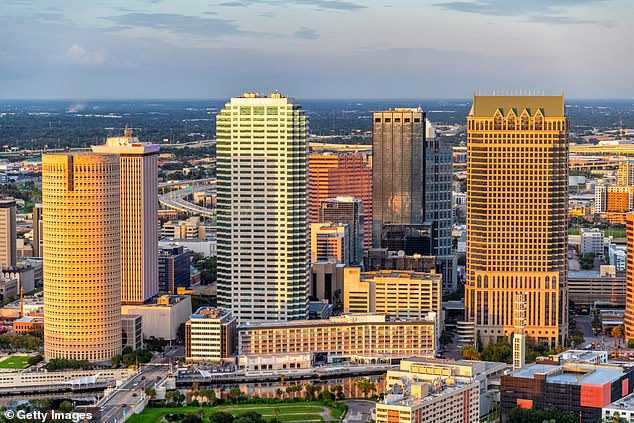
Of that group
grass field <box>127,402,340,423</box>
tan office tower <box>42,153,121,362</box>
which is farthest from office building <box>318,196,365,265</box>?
grass field <box>127,402,340,423</box>

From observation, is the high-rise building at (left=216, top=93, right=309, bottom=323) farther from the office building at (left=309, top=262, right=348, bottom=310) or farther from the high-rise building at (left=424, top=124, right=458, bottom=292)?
the high-rise building at (left=424, top=124, right=458, bottom=292)

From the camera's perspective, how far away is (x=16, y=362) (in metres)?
39.8

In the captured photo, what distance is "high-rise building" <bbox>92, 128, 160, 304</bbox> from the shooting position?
44.4 m

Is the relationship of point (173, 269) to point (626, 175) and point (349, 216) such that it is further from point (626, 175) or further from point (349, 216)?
point (626, 175)

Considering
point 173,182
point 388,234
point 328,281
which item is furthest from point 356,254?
point 173,182

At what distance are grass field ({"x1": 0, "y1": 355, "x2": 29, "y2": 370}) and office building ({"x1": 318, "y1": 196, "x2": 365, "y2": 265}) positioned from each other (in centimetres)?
1378

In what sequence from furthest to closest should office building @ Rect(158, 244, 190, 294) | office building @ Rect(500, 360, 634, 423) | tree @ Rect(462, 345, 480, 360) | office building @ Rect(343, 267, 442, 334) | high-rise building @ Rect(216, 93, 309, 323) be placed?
office building @ Rect(158, 244, 190, 294) < office building @ Rect(343, 267, 442, 334) < high-rise building @ Rect(216, 93, 309, 323) < tree @ Rect(462, 345, 480, 360) < office building @ Rect(500, 360, 634, 423)

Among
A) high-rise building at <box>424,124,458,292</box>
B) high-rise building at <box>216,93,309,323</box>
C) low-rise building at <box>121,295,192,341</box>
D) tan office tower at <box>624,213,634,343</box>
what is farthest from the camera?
high-rise building at <box>424,124,458,292</box>

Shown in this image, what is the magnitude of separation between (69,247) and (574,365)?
13437 mm

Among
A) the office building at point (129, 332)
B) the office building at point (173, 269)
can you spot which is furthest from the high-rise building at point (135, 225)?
the office building at point (173, 269)

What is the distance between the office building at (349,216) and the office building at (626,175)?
2810 cm

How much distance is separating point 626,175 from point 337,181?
87.8ft

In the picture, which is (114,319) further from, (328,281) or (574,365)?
(574,365)

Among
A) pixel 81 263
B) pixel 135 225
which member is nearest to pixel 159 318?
pixel 135 225
